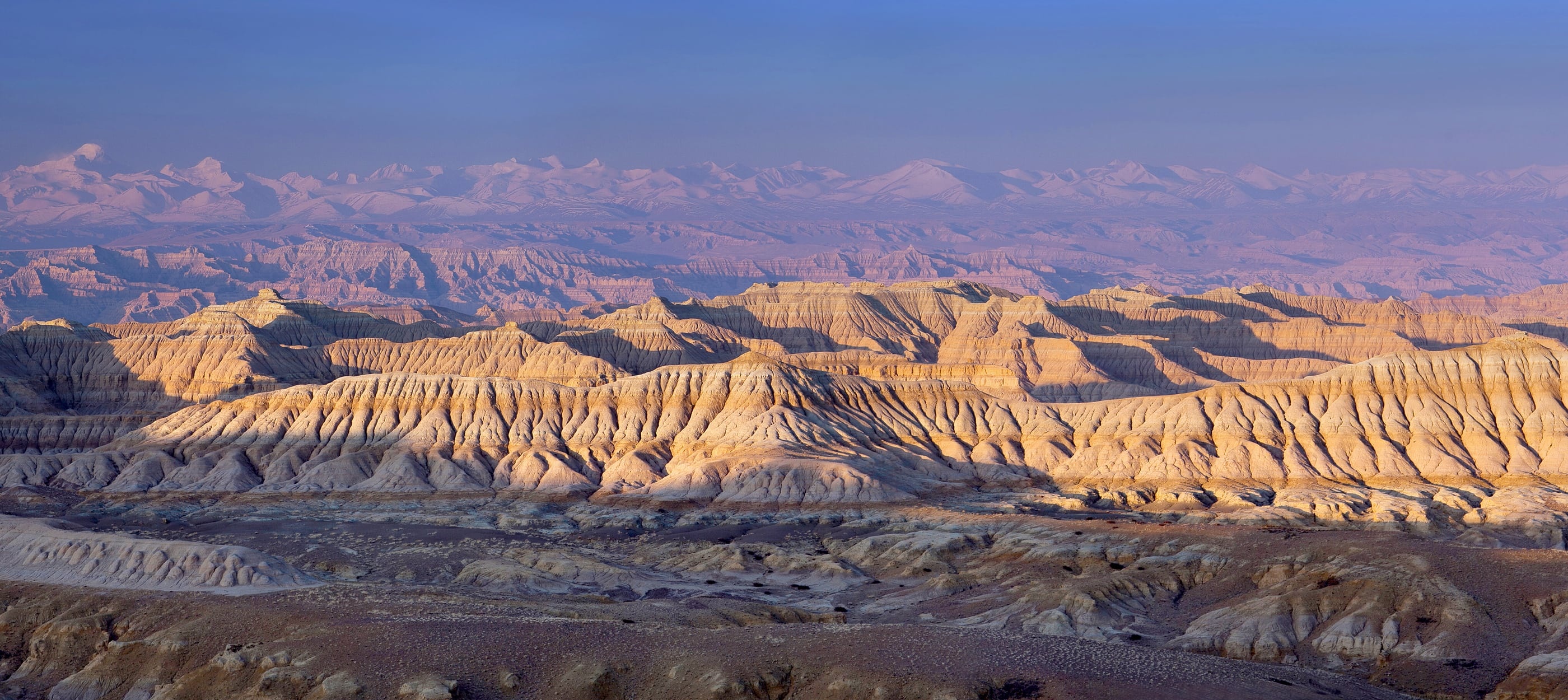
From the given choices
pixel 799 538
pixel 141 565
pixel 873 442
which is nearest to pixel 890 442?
pixel 873 442

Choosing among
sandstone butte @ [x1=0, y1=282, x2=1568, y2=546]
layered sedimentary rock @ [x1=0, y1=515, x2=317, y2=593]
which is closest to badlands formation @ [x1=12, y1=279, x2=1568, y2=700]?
layered sedimentary rock @ [x1=0, y1=515, x2=317, y2=593]

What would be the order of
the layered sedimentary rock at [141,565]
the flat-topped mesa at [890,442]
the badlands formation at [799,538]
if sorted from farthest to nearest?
1. the flat-topped mesa at [890,442]
2. the layered sedimentary rock at [141,565]
3. the badlands formation at [799,538]

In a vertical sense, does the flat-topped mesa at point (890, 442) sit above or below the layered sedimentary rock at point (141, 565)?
below

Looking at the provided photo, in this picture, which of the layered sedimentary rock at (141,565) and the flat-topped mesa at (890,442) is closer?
the layered sedimentary rock at (141,565)

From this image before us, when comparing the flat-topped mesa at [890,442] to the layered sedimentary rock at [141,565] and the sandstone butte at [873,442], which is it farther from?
the layered sedimentary rock at [141,565]

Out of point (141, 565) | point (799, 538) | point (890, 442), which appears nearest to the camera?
point (141, 565)

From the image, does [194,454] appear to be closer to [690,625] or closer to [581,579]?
[581,579]

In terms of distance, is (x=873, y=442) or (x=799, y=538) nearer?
(x=799, y=538)

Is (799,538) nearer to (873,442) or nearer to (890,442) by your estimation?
(873,442)

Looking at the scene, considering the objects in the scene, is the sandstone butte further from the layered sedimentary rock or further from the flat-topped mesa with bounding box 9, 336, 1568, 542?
the layered sedimentary rock

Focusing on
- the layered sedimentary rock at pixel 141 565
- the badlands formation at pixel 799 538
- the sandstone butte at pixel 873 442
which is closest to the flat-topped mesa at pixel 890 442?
the sandstone butte at pixel 873 442
